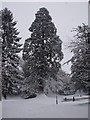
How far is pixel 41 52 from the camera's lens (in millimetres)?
27594

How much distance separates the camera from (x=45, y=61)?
27375 millimetres

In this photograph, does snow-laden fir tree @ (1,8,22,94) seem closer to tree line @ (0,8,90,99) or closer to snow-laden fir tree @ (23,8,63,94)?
tree line @ (0,8,90,99)

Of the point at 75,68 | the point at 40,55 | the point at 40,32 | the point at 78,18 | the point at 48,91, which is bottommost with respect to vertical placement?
the point at 48,91

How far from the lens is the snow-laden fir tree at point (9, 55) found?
88.3 feet

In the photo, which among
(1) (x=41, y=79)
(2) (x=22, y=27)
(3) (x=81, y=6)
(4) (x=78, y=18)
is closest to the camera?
(1) (x=41, y=79)

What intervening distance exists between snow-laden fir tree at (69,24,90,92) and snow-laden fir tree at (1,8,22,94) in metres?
10.8

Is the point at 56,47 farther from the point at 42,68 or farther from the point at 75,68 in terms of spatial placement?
the point at 75,68

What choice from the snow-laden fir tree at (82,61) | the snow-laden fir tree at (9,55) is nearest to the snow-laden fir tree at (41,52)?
the snow-laden fir tree at (9,55)

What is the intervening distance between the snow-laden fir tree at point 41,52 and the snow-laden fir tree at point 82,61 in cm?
959

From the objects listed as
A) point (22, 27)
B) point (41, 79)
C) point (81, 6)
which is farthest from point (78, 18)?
point (41, 79)

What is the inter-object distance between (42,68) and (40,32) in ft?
13.3

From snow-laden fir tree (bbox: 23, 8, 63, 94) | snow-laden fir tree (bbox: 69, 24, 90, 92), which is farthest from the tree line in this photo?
snow-laden fir tree (bbox: 69, 24, 90, 92)

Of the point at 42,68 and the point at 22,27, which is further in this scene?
the point at 22,27

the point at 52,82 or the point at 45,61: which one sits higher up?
the point at 45,61
